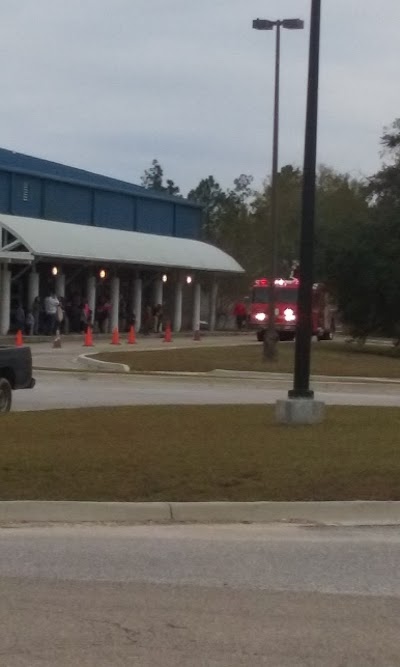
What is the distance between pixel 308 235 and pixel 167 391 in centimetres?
1110

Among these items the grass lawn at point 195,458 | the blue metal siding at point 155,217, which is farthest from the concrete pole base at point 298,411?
the blue metal siding at point 155,217

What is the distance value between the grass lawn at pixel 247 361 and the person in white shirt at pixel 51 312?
10982mm

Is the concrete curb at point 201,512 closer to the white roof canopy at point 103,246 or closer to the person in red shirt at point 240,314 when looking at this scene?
the white roof canopy at point 103,246

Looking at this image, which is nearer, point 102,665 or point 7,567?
point 102,665

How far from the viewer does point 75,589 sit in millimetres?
8547

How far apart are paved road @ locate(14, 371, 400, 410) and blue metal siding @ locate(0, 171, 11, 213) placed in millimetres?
25309

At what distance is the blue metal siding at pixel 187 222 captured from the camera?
73000mm

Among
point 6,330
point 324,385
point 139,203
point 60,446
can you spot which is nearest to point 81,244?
point 6,330

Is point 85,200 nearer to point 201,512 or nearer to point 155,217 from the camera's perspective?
point 155,217

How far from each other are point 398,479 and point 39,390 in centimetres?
1482

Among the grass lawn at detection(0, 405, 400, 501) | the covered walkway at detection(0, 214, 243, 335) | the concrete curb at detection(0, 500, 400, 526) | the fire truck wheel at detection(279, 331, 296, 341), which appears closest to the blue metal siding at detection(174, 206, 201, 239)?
the covered walkway at detection(0, 214, 243, 335)

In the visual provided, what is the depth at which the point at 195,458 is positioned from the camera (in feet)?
42.2

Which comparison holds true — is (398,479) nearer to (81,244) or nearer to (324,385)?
(324,385)

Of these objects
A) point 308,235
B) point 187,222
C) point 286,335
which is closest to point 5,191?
point 286,335
